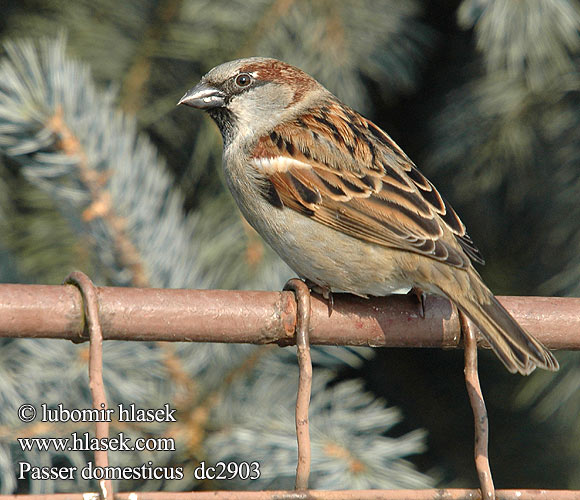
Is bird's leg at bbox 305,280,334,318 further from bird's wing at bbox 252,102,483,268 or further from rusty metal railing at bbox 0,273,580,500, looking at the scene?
rusty metal railing at bbox 0,273,580,500

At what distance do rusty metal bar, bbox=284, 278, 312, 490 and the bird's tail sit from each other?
1.00ft

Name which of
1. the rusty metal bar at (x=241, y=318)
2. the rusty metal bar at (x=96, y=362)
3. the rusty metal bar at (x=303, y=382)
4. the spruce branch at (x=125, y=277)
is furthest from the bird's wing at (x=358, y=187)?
the rusty metal bar at (x=96, y=362)

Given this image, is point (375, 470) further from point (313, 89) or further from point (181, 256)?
point (313, 89)

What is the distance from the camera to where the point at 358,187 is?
1700 millimetres

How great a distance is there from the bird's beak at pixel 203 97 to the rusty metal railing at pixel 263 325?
0.85m

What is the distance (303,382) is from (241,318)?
103mm

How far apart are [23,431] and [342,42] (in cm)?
109

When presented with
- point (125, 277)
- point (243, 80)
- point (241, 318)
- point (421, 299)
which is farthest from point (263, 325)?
point (243, 80)

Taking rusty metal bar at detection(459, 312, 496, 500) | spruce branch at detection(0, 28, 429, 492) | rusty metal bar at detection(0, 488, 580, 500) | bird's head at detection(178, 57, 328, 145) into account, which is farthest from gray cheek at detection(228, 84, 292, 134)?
rusty metal bar at detection(0, 488, 580, 500)

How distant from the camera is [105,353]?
146cm

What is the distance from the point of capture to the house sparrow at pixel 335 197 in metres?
1.59

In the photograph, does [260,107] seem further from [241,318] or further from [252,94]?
[241,318]

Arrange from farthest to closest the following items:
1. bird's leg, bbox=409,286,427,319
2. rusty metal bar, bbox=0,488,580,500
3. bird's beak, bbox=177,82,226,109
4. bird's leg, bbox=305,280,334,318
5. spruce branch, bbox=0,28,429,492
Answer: bird's beak, bbox=177,82,226,109
bird's leg, bbox=305,280,334,318
spruce branch, bbox=0,28,429,492
bird's leg, bbox=409,286,427,319
rusty metal bar, bbox=0,488,580,500

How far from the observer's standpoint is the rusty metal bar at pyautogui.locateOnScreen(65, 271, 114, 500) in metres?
0.83
